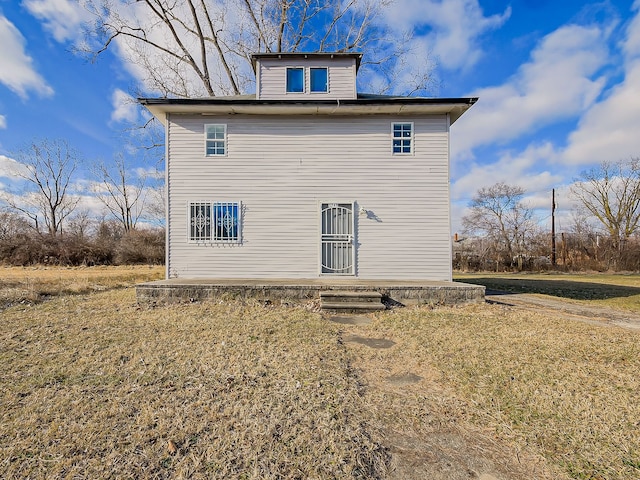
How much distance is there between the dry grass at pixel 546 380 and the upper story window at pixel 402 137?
16.7 ft

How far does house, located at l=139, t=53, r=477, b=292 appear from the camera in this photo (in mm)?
8609

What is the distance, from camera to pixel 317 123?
8836mm

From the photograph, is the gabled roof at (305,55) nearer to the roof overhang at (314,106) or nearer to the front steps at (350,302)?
the roof overhang at (314,106)

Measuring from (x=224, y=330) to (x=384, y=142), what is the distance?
6.77 meters

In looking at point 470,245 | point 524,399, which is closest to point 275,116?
point 524,399

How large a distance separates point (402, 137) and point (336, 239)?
3600 millimetres

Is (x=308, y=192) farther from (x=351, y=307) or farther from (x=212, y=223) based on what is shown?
(x=351, y=307)

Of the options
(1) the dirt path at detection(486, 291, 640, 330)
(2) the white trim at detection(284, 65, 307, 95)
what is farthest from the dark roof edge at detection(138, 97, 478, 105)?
(1) the dirt path at detection(486, 291, 640, 330)

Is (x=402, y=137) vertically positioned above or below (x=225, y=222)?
above

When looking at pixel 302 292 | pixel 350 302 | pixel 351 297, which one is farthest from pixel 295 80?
pixel 350 302

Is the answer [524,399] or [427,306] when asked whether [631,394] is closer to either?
[524,399]

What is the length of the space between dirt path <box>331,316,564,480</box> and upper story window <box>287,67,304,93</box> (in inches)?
341

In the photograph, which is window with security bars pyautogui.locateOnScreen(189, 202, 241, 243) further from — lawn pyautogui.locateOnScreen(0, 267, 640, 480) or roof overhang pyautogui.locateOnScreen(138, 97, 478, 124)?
lawn pyautogui.locateOnScreen(0, 267, 640, 480)

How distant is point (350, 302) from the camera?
23.1 feet
